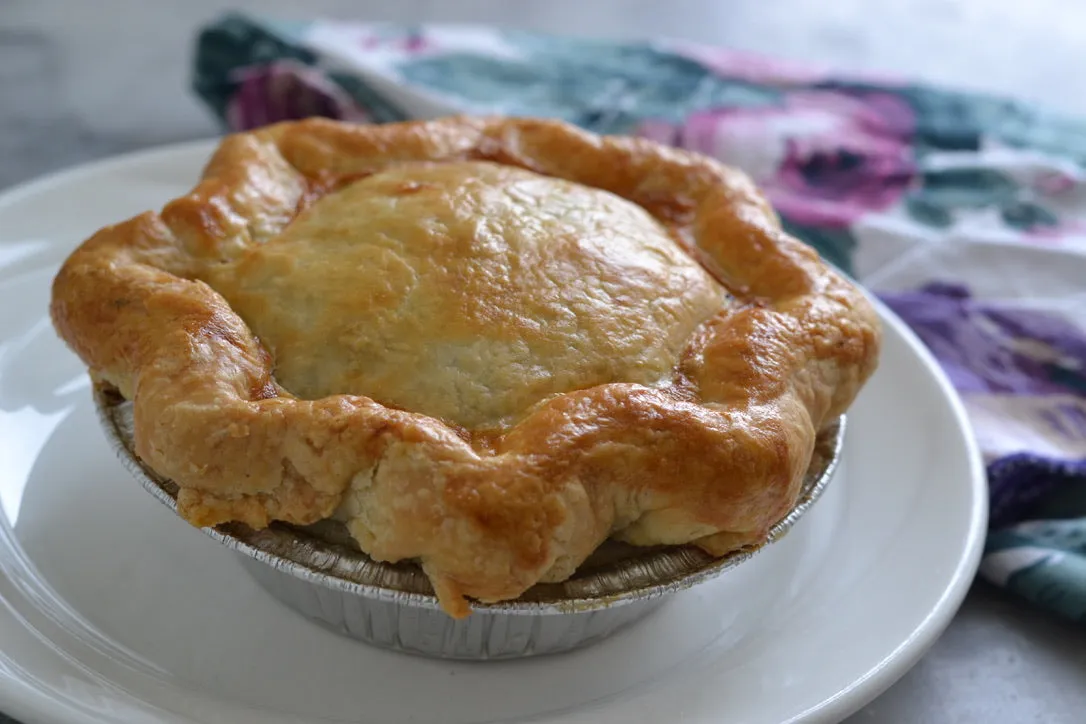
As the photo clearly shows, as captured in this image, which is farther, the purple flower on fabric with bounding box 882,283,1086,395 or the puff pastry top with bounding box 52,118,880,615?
the purple flower on fabric with bounding box 882,283,1086,395

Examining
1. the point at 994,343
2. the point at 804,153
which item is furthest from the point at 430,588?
the point at 804,153

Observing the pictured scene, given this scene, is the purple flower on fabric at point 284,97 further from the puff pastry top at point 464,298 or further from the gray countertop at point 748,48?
the puff pastry top at point 464,298

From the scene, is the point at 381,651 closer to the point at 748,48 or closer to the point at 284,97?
the point at 284,97

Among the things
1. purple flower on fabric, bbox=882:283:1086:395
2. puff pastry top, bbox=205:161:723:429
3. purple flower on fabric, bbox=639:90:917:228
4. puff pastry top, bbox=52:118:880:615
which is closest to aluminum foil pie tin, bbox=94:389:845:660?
puff pastry top, bbox=52:118:880:615

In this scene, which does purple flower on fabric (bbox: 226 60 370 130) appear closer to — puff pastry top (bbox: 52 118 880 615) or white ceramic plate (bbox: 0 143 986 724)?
puff pastry top (bbox: 52 118 880 615)

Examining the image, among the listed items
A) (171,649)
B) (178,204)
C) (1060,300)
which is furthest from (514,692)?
(1060,300)

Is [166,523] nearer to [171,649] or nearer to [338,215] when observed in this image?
[171,649]

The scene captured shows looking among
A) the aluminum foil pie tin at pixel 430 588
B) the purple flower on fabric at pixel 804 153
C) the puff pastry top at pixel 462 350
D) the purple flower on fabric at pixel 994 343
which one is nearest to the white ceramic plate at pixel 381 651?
the aluminum foil pie tin at pixel 430 588
